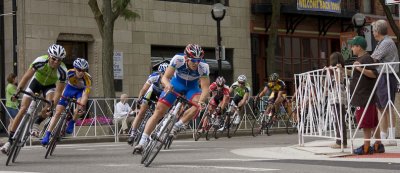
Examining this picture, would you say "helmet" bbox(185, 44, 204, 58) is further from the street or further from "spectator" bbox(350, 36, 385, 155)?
"spectator" bbox(350, 36, 385, 155)

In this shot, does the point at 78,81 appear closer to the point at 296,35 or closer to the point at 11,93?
the point at 11,93

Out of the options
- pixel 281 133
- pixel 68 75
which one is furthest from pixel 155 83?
pixel 281 133

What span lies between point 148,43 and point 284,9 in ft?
26.3

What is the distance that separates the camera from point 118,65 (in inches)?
1252

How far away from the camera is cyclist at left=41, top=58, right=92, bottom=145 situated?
14203 millimetres

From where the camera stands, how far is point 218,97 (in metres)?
22.5

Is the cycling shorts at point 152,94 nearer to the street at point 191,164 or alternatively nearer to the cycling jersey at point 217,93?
the street at point 191,164

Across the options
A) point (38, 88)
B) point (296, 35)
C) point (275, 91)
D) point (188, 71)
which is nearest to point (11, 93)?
point (38, 88)

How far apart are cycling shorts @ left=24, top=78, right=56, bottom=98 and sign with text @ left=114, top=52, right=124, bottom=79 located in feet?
57.5

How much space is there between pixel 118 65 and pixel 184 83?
1971cm

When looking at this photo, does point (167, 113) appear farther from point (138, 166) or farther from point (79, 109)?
point (79, 109)

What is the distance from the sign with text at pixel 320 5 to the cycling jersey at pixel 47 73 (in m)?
25.2

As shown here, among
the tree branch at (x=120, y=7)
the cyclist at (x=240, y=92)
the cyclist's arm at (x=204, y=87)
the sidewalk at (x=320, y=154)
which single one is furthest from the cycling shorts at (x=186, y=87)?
the tree branch at (x=120, y=7)

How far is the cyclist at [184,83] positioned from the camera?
1155 centimetres
